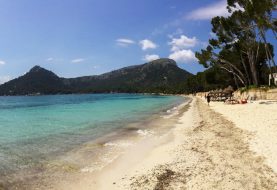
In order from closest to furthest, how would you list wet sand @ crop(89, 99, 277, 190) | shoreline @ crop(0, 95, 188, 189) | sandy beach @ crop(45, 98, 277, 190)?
wet sand @ crop(89, 99, 277, 190) → sandy beach @ crop(45, 98, 277, 190) → shoreline @ crop(0, 95, 188, 189)

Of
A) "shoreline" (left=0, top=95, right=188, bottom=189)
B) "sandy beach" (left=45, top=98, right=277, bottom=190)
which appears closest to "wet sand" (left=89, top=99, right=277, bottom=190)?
"sandy beach" (left=45, top=98, right=277, bottom=190)

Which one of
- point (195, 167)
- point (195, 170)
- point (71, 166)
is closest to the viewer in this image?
point (195, 170)

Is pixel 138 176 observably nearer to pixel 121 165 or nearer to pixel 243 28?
pixel 121 165

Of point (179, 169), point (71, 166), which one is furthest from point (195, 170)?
point (71, 166)

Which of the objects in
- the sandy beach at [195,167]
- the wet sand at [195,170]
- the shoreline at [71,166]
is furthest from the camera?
the shoreline at [71,166]

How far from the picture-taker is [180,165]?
12.2 metres

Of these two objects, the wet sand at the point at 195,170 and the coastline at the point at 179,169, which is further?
the coastline at the point at 179,169

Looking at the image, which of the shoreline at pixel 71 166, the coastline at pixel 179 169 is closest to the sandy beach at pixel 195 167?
the coastline at pixel 179 169

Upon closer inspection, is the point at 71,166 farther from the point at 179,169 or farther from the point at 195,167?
the point at 195,167

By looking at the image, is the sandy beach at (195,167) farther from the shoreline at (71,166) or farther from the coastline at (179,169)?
the shoreline at (71,166)

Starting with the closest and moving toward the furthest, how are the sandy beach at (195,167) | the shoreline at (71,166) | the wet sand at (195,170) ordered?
the wet sand at (195,170) < the sandy beach at (195,167) < the shoreline at (71,166)

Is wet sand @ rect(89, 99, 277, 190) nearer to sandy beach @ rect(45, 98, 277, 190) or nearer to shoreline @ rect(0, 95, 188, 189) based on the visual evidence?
sandy beach @ rect(45, 98, 277, 190)

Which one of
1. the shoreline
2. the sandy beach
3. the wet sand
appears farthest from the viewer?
the shoreline

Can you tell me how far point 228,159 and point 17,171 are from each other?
875 centimetres
